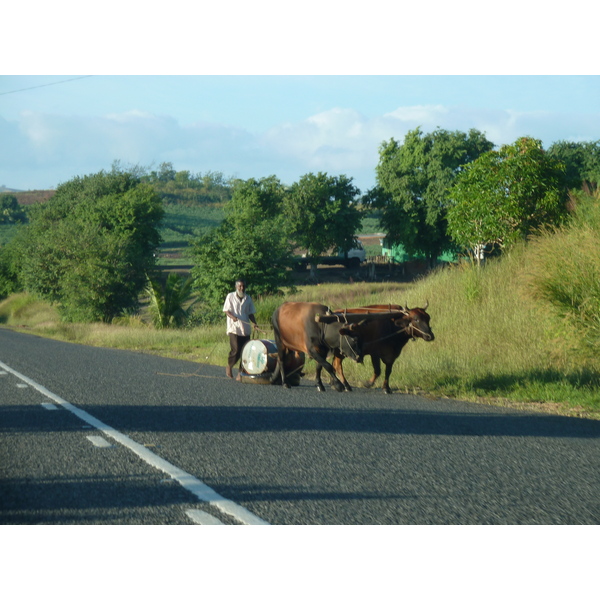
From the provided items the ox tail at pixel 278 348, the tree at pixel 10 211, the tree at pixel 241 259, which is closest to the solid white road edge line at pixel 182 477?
the ox tail at pixel 278 348

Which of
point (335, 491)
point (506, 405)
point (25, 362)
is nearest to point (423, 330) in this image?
point (506, 405)

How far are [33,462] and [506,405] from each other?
704cm

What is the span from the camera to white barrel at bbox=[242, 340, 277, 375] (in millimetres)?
13352

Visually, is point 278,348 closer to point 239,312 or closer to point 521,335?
point 239,312

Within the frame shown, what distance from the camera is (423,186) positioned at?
72.7 m

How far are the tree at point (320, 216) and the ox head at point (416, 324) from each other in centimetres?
6348

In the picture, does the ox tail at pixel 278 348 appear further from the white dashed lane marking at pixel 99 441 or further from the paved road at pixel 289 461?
the white dashed lane marking at pixel 99 441

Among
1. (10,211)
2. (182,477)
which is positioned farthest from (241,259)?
(10,211)

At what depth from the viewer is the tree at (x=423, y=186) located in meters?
70.1

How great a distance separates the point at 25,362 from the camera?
61.9 ft

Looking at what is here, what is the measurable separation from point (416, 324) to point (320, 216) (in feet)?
218

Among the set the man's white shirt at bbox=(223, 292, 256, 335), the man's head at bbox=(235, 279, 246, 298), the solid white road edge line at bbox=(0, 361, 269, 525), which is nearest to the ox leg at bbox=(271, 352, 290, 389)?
the man's white shirt at bbox=(223, 292, 256, 335)

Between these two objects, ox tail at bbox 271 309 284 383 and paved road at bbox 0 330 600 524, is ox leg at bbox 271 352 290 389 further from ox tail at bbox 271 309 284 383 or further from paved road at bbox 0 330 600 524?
paved road at bbox 0 330 600 524

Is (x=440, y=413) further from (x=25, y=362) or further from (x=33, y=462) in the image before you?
(x=25, y=362)
